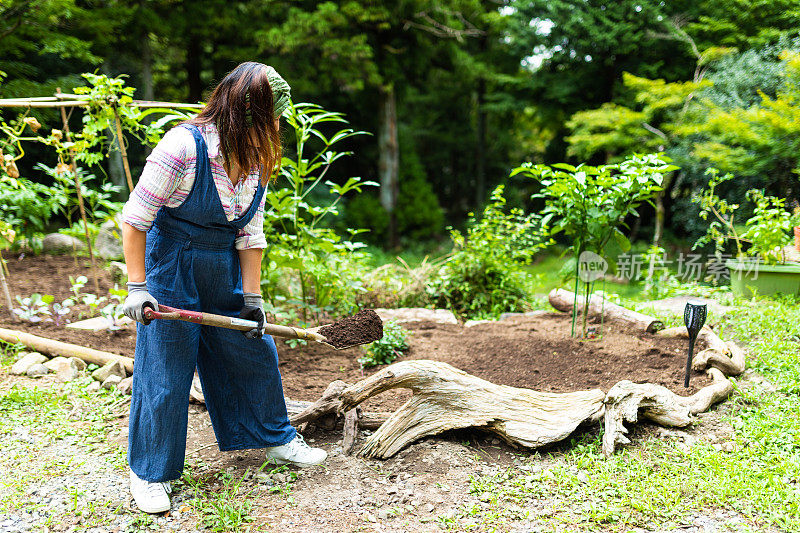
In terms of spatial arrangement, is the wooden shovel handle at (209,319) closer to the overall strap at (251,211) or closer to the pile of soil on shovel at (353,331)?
the pile of soil on shovel at (353,331)

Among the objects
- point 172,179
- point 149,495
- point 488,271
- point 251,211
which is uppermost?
point 172,179

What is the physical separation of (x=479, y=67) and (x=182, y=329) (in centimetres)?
1033

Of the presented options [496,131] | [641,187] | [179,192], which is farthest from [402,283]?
[496,131]

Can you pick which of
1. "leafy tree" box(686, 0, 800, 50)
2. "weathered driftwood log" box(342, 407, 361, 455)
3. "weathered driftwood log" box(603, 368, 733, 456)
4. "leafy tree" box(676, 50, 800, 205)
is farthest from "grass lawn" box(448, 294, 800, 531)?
"leafy tree" box(686, 0, 800, 50)

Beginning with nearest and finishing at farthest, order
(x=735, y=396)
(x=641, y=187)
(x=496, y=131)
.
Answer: (x=735, y=396) → (x=641, y=187) → (x=496, y=131)

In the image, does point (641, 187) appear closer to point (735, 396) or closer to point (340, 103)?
point (735, 396)

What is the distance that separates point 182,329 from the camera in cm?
218

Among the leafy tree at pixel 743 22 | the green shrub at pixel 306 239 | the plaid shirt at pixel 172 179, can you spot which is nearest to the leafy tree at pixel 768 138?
the leafy tree at pixel 743 22

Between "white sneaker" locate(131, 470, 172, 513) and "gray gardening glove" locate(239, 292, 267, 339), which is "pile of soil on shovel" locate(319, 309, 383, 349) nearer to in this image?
"gray gardening glove" locate(239, 292, 267, 339)

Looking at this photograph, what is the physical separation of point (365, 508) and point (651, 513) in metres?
1.08

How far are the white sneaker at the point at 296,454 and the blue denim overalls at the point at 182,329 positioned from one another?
0.37 m

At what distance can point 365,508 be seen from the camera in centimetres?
219

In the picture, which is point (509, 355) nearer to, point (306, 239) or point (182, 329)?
point (306, 239)

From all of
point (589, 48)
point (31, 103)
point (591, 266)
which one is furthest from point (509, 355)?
point (589, 48)
